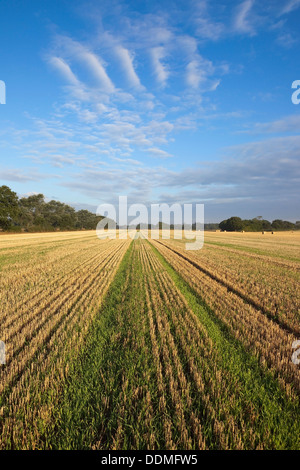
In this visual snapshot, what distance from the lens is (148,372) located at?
13.8 feet

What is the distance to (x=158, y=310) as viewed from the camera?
765cm

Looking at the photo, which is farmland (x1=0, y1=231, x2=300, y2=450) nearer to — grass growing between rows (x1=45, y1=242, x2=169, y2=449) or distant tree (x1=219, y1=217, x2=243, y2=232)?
grass growing between rows (x1=45, y1=242, x2=169, y2=449)

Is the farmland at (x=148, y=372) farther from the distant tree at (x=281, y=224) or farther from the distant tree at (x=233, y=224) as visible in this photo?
the distant tree at (x=281, y=224)

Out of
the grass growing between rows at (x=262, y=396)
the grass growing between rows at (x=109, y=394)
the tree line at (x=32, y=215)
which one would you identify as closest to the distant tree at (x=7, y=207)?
the tree line at (x=32, y=215)

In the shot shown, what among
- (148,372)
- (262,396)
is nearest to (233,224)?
(262,396)

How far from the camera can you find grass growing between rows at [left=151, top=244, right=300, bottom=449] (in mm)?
2971

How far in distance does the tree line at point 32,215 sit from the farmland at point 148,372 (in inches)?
2468

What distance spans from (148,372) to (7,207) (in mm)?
70022

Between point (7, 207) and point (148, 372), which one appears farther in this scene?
point (7, 207)

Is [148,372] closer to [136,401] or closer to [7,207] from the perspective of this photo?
[136,401]

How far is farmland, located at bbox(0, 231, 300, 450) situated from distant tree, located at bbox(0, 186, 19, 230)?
2410 inches

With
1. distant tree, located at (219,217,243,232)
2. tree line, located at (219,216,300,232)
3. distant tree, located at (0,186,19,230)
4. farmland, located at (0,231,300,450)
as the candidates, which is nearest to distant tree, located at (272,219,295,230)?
tree line, located at (219,216,300,232)

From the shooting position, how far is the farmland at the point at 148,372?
3.01 metres
